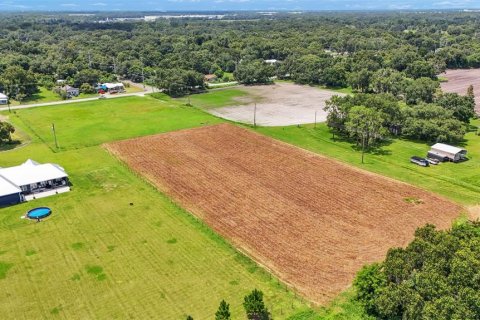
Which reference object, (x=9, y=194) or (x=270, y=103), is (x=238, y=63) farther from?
(x=9, y=194)

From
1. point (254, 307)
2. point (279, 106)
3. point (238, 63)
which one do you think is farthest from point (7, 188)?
point (238, 63)

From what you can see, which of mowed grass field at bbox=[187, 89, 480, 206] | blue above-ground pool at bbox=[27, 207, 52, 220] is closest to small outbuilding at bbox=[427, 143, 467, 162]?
mowed grass field at bbox=[187, 89, 480, 206]

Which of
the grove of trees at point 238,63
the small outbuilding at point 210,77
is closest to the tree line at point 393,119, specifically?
the grove of trees at point 238,63

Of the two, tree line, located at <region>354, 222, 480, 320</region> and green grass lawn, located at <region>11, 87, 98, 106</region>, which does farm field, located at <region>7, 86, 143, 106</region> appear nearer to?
green grass lawn, located at <region>11, 87, 98, 106</region>

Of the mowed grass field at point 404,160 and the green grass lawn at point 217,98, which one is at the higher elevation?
the green grass lawn at point 217,98

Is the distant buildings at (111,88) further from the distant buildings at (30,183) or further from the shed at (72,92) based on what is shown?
the distant buildings at (30,183)

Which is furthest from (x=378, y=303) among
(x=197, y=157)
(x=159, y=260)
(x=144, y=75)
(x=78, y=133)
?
(x=144, y=75)
